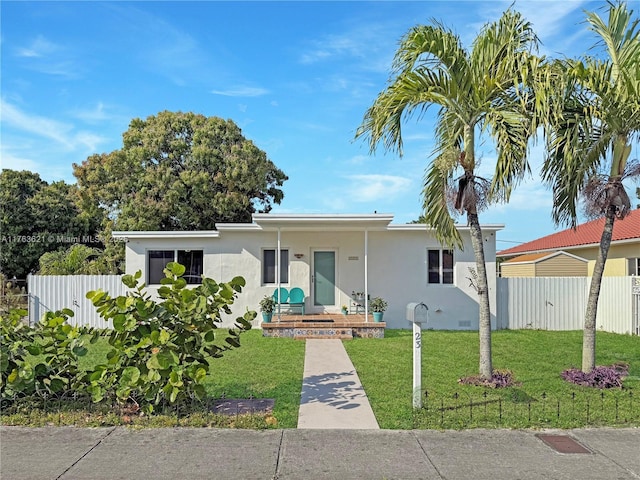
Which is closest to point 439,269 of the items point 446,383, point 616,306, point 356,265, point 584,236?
point 356,265

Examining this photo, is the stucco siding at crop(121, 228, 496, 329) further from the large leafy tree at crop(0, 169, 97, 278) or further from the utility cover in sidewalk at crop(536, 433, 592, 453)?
the large leafy tree at crop(0, 169, 97, 278)

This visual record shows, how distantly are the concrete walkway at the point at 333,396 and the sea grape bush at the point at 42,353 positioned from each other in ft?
9.44

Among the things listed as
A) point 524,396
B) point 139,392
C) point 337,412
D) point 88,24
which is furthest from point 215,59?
point 524,396

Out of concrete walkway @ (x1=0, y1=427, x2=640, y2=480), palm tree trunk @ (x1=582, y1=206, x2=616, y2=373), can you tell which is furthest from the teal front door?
concrete walkway @ (x1=0, y1=427, x2=640, y2=480)

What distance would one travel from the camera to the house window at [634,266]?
51.9ft

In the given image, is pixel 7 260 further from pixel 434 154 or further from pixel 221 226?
pixel 434 154

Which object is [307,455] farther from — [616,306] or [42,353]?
[616,306]

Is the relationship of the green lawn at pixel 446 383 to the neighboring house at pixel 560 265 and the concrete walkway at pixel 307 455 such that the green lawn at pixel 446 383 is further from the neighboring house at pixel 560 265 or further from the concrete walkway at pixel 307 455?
the neighboring house at pixel 560 265

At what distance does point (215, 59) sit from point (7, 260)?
21.7m

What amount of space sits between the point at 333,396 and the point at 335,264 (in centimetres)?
795

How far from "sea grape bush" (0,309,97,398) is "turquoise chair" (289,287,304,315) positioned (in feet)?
26.5

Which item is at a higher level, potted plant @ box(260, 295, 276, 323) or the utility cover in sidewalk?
potted plant @ box(260, 295, 276, 323)

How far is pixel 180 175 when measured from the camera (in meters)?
23.1

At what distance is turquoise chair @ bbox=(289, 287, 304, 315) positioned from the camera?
1359 centimetres
